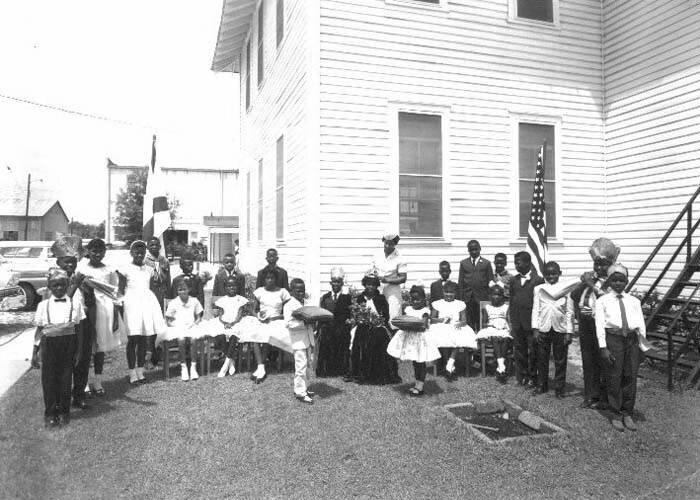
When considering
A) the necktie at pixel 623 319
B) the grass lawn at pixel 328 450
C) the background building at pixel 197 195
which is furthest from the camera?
the background building at pixel 197 195

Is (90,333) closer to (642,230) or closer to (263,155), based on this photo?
(263,155)

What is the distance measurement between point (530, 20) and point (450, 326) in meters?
6.46

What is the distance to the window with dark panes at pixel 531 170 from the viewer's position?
→ 9609 mm

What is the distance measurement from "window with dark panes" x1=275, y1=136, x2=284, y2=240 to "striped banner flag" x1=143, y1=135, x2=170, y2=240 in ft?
8.66

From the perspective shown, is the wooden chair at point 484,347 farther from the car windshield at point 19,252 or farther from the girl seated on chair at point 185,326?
the car windshield at point 19,252

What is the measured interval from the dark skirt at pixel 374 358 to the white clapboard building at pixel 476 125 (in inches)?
77.7

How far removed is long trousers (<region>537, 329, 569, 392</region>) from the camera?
5.88 m

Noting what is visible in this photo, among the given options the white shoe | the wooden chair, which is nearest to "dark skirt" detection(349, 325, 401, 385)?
the wooden chair

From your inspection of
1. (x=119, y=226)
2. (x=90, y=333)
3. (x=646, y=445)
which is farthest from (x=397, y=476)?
(x=119, y=226)

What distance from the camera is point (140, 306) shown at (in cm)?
632

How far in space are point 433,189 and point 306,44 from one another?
3.28 m

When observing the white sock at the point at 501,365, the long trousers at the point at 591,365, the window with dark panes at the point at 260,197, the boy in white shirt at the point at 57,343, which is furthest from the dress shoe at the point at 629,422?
the window with dark panes at the point at 260,197

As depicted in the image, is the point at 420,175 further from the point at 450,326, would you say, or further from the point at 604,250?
the point at 604,250

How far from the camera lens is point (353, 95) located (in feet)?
28.0
